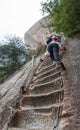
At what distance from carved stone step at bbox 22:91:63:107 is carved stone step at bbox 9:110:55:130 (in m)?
0.49

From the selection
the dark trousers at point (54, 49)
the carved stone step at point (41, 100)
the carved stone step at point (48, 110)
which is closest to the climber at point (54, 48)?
the dark trousers at point (54, 49)

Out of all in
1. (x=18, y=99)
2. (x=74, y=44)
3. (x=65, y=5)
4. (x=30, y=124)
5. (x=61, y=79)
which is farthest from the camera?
(x=65, y=5)

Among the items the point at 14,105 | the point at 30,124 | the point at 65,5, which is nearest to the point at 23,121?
the point at 30,124

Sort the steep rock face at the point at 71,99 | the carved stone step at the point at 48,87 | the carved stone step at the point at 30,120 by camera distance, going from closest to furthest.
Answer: the steep rock face at the point at 71,99 → the carved stone step at the point at 30,120 → the carved stone step at the point at 48,87

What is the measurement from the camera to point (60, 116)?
21.9 feet

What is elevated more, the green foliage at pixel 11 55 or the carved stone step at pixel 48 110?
the green foliage at pixel 11 55

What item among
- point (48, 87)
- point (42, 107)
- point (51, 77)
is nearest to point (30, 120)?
point (42, 107)

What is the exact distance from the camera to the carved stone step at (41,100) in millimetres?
8161

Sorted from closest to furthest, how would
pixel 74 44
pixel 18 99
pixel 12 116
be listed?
pixel 12 116 → pixel 18 99 → pixel 74 44

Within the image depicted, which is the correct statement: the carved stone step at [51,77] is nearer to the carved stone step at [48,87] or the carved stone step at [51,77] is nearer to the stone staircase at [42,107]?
the stone staircase at [42,107]

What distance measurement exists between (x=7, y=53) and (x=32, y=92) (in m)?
9.64

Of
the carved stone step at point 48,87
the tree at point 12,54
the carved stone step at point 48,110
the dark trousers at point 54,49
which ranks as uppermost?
the tree at point 12,54

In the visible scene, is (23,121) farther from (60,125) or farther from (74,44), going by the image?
(74,44)

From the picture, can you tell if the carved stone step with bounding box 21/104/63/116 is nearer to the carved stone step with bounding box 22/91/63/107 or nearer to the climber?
the carved stone step with bounding box 22/91/63/107
